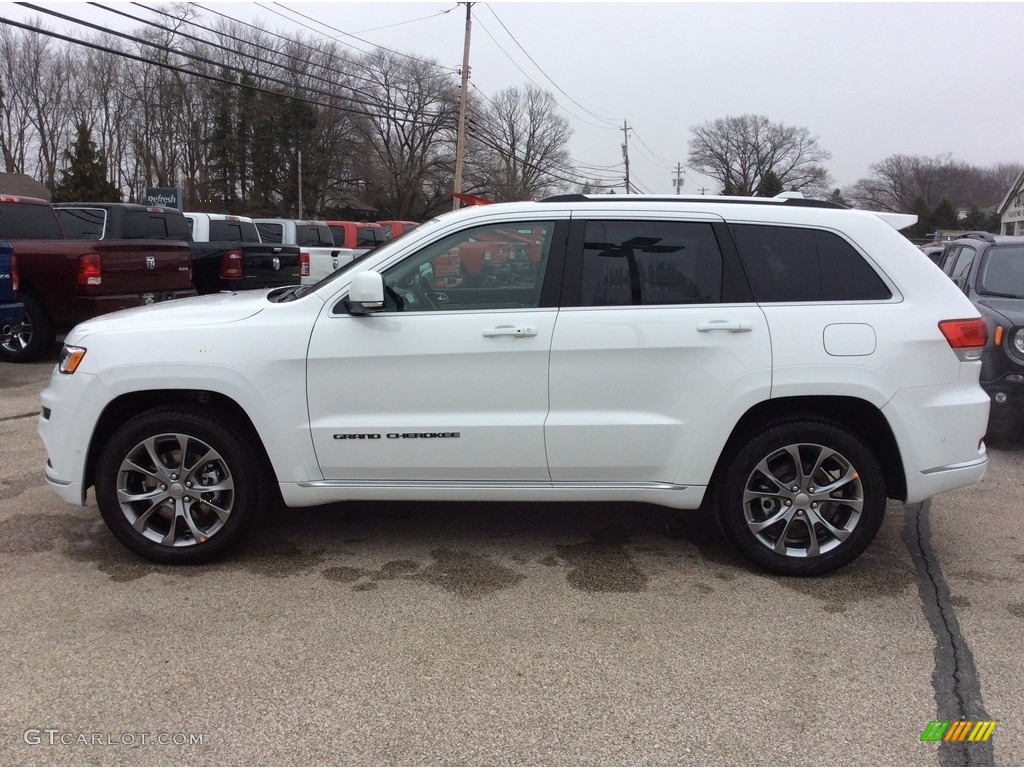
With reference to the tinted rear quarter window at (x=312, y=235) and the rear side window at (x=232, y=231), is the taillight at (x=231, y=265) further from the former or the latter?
the tinted rear quarter window at (x=312, y=235)

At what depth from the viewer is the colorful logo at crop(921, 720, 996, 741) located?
106 inches

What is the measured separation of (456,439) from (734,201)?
1843 millimetres

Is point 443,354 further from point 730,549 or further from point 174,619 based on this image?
point 730,549

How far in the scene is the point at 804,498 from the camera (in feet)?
12.6

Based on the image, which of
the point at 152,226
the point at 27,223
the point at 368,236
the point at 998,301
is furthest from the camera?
the point at 368,236

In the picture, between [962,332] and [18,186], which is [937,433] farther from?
[18,186]

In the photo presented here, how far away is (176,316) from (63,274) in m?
6.23

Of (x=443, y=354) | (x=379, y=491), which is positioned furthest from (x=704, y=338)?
(x=379, y=491)

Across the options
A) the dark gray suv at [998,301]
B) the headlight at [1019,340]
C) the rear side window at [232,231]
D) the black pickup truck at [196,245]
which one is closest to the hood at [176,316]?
the dark gray suv at [998,301]

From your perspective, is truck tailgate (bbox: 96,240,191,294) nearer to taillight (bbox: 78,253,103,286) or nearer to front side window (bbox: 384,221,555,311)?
taillight (bbox: 78,253,103,286)

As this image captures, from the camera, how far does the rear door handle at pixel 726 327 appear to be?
3.73 m

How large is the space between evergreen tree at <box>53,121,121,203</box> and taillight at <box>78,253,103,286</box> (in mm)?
39657

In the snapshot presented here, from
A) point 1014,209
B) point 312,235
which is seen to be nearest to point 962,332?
point 312,235

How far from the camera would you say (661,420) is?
3781 mm
